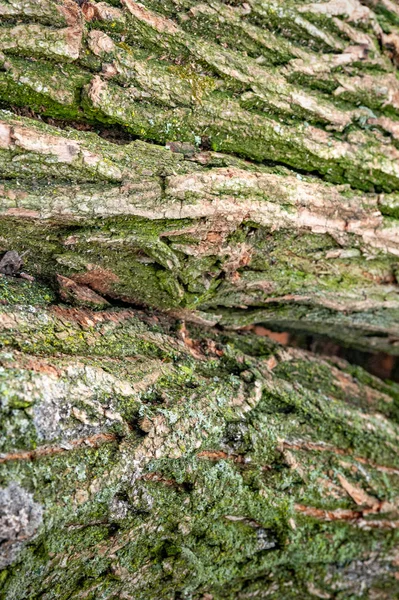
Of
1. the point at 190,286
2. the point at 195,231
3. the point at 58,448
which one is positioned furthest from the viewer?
the point at 190,286

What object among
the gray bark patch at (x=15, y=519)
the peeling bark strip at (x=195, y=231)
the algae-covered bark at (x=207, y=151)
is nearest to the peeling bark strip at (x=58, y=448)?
the gray bark patch at (x=15, y=519)

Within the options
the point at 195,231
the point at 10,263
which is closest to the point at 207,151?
the point at 195,231

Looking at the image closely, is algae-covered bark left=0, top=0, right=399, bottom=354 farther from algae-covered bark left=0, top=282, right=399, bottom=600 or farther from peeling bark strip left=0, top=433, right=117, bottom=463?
peeling bark strip left=0, top=433, right=117, bottom=463

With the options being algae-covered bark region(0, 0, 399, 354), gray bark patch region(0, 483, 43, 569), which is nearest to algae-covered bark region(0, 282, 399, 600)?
gray bark patch region(0, 483, 43, 569)

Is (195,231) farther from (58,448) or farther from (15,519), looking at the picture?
(15,519)

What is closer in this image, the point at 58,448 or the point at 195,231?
the point at 58,448

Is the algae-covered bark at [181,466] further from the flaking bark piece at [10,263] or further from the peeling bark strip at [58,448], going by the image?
the flaking bark piece at [10,263]
